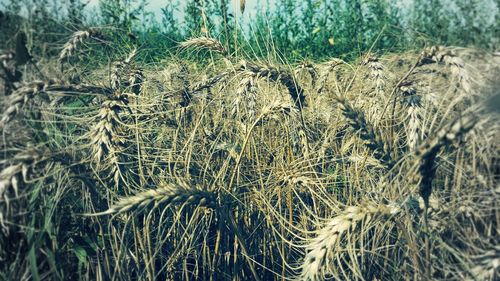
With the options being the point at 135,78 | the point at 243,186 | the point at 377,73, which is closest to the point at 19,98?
the point at 135,78

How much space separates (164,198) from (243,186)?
0.57m

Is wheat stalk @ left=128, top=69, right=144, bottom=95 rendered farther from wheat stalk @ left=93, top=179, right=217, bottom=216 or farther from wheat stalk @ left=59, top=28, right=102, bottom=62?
wheat stalk @ left=93, top=179, right=217, bottom=216

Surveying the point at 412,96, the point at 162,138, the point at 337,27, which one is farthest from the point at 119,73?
the point at 337,27

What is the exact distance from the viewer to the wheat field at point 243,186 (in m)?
1.48

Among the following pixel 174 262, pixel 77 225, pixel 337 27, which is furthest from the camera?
pixel 337 27

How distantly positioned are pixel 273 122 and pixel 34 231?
1152mm

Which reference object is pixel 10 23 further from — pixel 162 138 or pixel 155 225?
pixel 155 225

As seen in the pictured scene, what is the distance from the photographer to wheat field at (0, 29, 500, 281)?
148cm

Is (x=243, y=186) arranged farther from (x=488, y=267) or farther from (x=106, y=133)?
(x=488, y=267)

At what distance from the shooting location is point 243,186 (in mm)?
2043

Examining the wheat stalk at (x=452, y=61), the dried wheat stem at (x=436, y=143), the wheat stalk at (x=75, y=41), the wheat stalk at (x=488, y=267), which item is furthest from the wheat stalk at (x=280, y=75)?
the wheat stalk at (x=488, y=267)

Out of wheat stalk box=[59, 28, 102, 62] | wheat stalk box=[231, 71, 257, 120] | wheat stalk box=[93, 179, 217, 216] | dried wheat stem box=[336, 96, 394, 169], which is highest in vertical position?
wheat stalk box=[59, 28, 102, 62]

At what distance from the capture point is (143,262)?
1.84 m

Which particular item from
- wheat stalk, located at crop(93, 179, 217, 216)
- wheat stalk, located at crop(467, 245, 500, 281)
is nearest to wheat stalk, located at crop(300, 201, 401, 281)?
wheat stalk, located at crop(467, 245, 500, 281)
